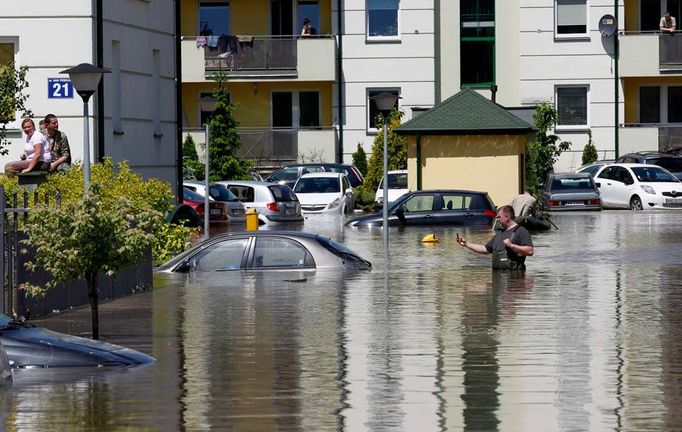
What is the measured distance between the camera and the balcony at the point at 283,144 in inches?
2464

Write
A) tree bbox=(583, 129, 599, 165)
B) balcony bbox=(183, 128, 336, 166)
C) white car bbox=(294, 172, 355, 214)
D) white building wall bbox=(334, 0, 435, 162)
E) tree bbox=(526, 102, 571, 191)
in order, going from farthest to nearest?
white building wall bbox=(334, 0, 435, 162) < balcony bbox=(183, 128, 336, 166) < tree bbox=(583, 129, 599, 165) < tree bbox=(526, 102, 571, 191) < white car bbox=(294, 172, 355, 214)

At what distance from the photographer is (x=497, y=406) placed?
13.1 metres

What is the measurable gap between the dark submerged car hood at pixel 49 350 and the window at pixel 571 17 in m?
48.4

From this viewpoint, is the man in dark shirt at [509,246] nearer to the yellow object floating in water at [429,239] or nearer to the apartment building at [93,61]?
the apartment building at [93,61]

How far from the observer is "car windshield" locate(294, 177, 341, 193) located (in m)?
53.7

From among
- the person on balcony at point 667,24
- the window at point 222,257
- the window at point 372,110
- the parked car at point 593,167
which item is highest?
the person on balcony at point 667,24

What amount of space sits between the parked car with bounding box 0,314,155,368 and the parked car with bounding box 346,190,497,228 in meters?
25.6

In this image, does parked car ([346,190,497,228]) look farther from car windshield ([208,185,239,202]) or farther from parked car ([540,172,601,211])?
parked car ([540,172,601,211])

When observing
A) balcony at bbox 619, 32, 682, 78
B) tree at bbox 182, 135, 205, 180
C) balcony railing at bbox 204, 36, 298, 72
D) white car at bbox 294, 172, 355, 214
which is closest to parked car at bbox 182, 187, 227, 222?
white car at bbox 294, 172, 355, 214

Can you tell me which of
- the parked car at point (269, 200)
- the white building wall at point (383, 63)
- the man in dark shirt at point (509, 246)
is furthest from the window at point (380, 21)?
the man in dark shirt at point (509, 246)

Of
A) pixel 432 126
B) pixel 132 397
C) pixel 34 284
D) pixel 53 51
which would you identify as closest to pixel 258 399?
pixel 132 397

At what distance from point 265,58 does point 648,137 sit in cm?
1395

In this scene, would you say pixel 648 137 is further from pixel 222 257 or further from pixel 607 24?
pixel 222 257

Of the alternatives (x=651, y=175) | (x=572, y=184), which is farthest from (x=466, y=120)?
(x=651, y=175)
